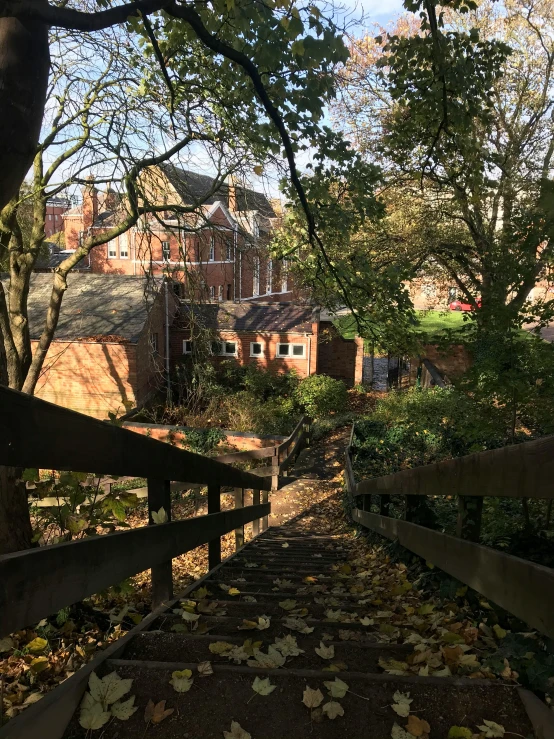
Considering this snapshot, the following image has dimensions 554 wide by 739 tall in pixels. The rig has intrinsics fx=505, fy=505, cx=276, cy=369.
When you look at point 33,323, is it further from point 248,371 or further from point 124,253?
point 124,253

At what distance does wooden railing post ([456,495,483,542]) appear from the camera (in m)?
2.38

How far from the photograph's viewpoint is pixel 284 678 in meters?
1.85

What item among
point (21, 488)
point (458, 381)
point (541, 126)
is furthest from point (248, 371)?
point (21, 488)

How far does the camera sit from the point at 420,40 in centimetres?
562

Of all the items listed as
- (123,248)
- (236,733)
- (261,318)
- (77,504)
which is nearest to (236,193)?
(77,504)

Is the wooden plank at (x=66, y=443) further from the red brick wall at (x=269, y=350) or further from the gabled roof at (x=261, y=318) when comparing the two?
the gabled roof at (x=261, y=318)

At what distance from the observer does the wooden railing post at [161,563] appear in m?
2.59

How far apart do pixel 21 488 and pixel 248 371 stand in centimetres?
1981

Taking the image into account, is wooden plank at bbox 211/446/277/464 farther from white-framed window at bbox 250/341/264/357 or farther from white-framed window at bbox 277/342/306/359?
white-framed window at bbox 250/341/264/357

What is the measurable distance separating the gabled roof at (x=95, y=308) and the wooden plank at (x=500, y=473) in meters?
19.4

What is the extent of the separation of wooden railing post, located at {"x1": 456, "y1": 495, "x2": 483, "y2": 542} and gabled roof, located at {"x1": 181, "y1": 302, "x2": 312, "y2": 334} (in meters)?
22.3

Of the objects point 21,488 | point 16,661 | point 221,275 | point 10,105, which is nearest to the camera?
point 10,105

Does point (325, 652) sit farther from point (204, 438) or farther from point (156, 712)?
point (204, 438)

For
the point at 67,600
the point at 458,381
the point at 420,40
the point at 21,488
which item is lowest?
the point at 21,488
